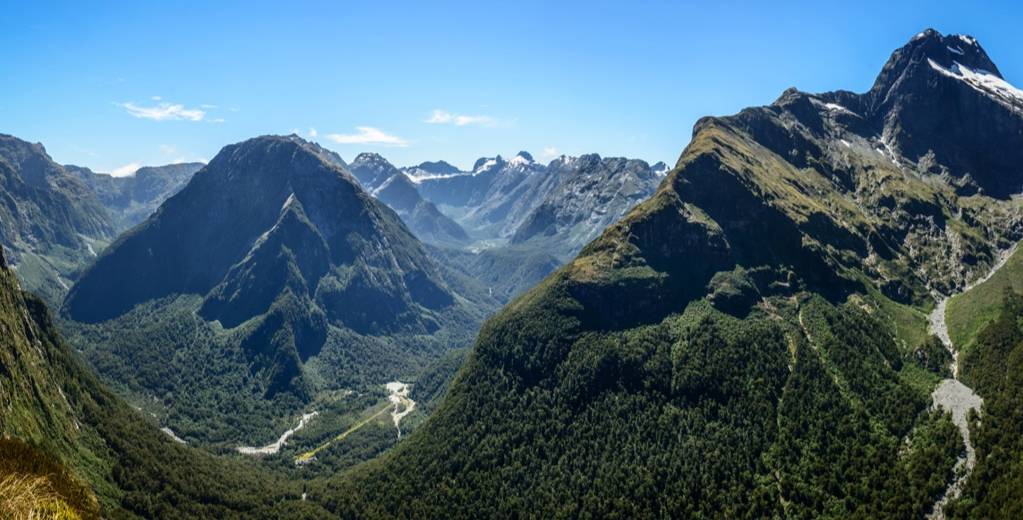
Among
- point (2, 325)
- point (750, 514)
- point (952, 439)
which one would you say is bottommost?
point (750, 514)

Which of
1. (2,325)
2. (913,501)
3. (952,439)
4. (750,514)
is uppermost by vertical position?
(2,325)

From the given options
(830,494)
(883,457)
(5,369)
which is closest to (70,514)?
(5,369)

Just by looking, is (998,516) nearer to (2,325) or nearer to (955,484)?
(955,484)

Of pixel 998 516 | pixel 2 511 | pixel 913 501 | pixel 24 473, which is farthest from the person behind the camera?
pixel 913 501

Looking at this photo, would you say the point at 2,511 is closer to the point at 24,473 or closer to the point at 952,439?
the point at 24,473

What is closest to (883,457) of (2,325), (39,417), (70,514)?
(70,514)

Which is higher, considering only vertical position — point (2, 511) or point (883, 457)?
point (2, 511)

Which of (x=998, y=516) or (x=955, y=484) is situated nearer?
(x=998, y=516)

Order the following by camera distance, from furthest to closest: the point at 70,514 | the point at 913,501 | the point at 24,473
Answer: the point at 913,501
the point at 24,473
the point at 70,514

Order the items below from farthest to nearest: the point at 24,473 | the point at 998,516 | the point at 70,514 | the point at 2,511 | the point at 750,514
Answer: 1. the point at 750,514
2. the point at 998,516
3. the point at 24,473
4. the point at 70,514
5. the point at 2,511
